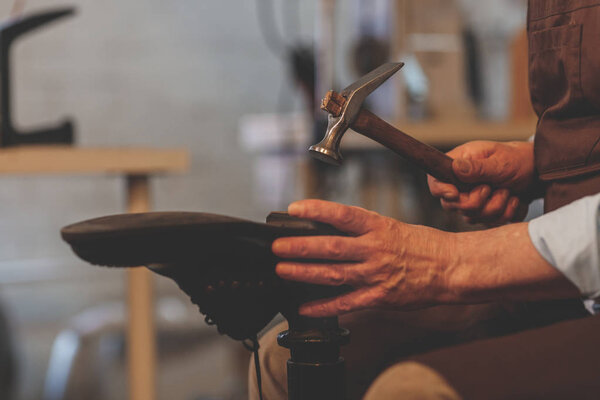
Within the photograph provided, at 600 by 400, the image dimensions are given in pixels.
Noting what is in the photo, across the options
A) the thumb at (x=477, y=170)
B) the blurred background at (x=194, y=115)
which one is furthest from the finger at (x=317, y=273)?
the blurred background at (x=194, y=115)

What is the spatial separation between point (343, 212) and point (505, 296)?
16 cm

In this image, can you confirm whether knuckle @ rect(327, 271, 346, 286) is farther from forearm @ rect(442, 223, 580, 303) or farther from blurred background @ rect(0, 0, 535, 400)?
blurred background @ rect(0, 0, 535, 400)

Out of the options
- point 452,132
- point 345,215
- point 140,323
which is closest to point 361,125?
point 345,215

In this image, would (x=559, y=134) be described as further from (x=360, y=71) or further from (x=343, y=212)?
(x=360, y=71)

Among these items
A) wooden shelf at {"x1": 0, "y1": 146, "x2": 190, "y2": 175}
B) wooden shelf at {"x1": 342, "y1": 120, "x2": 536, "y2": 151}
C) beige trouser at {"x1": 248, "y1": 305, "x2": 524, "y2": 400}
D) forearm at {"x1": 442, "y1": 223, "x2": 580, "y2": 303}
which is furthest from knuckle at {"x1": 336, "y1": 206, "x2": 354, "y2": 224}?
wooden shelf at {"x1": 342, "y1": 120, "x2": 536, "y2": 151}

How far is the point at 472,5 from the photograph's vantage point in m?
3.54

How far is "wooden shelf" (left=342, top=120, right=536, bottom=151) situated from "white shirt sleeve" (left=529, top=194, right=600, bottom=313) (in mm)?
1314

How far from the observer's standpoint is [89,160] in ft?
4.51

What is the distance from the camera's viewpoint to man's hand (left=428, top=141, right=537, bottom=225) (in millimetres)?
827

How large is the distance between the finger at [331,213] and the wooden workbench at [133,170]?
882 millimetres

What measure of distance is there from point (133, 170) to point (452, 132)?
0.95m

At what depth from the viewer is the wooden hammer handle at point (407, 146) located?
2.35 ft

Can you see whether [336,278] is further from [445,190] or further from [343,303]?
[445,190]

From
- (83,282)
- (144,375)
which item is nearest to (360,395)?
(144,375)
